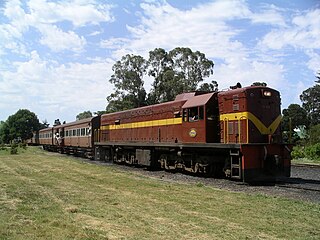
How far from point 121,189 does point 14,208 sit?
4.12 metres

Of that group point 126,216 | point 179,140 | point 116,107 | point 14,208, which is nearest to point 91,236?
point 126,216

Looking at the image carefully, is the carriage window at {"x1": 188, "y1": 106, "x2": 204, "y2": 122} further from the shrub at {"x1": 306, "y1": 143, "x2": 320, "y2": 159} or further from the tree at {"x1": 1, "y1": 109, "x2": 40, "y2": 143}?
the tree at {"x1": 1, "y1": 109, "x2": 40, "y2": 143}

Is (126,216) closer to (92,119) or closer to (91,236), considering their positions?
(91,236)

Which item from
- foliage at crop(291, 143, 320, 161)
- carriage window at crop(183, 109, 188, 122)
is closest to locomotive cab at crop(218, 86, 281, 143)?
carriage window at crop(183, 109, 188, 122)

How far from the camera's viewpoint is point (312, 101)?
90062 mm

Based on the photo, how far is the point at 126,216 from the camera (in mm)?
7820

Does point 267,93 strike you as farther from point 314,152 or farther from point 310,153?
A: point 310,153

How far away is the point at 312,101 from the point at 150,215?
90.4 m

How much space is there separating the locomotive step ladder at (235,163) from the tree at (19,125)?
124m

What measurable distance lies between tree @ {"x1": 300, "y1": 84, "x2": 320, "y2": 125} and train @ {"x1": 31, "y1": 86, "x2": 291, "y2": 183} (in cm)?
7307

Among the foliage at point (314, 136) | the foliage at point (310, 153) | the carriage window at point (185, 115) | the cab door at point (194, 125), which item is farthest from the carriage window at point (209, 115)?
the foliage at point (314, 136)

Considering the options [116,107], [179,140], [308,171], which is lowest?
[308,171]

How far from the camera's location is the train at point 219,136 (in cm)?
1420

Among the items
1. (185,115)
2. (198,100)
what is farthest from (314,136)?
(198,100)
